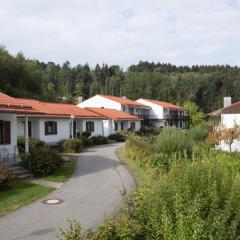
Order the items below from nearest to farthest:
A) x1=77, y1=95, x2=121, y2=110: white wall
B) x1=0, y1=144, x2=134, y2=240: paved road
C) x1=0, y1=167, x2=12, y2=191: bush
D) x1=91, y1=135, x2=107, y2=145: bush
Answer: x1=0, y1=144, x2=134, y2=240: paved road < x1=0, y1=167, x2=12, y2=191: bush < x1=91, y1=135, x2=107, y2=145: bush < x1=77, y1=95, x2=121, y2=110: white wall

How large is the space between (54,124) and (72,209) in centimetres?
2421

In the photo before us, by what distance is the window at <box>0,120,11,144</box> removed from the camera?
20.3m

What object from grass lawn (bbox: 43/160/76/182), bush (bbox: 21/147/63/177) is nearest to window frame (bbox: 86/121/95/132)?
grass lawn (bbox: 43/160/76/182)

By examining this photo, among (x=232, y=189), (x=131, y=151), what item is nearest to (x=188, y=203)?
(x=232, y=189)

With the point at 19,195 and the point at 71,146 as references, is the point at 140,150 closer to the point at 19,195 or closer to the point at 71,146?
the point at 71,146

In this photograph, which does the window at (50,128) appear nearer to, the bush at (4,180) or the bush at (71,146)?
the bush at (71,146)

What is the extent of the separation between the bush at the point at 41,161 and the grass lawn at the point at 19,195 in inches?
73.2

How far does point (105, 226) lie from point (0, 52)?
2178 inches

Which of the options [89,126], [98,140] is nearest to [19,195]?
[98,140]

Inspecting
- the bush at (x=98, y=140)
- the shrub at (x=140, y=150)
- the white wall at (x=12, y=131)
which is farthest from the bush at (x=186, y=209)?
the bush at (x=98, y=140)

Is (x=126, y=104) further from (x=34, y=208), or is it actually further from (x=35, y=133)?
(x=34, y=208)

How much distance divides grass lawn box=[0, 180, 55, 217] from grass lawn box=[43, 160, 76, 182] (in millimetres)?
1569

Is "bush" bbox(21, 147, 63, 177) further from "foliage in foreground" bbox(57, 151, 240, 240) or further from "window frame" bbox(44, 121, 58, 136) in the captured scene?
"window frame" bbox(44, 121, 58, 136)

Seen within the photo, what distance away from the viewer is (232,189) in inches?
280
